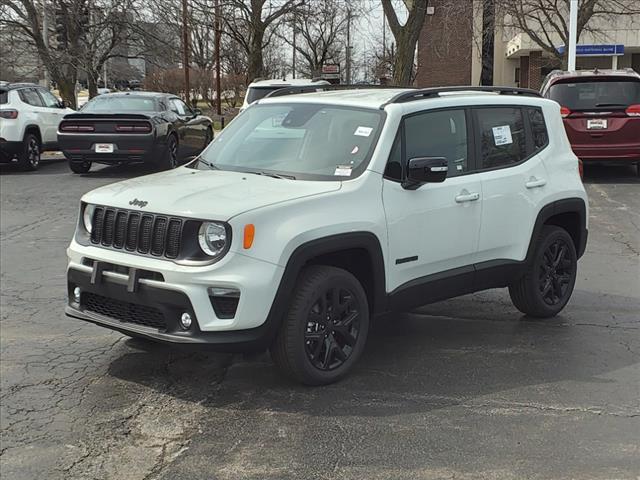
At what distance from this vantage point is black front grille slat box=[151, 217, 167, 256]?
439 cm

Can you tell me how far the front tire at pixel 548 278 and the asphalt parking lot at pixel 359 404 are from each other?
0.16m

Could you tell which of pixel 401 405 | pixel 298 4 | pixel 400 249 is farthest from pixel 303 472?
pixel 298 4

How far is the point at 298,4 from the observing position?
31969 millimetres

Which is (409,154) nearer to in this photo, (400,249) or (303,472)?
(400,249)

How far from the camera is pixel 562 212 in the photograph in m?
6.13

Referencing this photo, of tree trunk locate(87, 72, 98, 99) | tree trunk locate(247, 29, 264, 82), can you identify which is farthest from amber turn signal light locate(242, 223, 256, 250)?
tree trunk locate(247, 29, 264, 82)

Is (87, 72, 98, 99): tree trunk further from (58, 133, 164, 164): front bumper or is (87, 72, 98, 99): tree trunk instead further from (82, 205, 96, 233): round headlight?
(82, 205, 96, 233): round headlight

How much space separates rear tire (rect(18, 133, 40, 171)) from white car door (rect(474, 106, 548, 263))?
11.8 metres

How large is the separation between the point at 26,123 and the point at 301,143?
11581 millimetres

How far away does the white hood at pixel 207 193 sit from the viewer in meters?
4.33

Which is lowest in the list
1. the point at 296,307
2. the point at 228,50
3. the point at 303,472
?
the point at 303,472

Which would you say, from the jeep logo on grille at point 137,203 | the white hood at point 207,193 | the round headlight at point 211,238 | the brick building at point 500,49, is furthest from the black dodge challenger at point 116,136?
the brick building at point 500,49

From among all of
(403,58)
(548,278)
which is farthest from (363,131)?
(403,58)

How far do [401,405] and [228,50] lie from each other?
1737 inches
